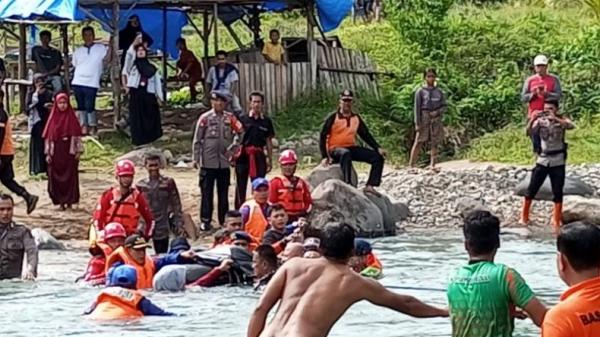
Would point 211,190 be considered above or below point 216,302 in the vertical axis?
above

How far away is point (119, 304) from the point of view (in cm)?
1155

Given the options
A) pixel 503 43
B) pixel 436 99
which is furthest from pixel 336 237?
pixel 503 43

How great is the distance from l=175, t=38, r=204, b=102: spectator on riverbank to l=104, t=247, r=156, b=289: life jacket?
41.2 ft

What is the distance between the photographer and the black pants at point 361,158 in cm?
1809

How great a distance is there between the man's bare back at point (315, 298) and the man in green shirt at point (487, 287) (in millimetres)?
614

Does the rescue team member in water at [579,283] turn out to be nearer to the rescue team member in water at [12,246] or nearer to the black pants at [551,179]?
the rescue team member in water at [12,246]

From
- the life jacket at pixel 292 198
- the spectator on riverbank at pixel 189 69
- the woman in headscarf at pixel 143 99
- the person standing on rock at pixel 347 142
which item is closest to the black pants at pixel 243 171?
the person standing on rock at pixel 347 142

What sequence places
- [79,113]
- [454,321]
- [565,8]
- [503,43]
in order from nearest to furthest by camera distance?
[454,321] → [79,113] → [503,43] → [565,8]

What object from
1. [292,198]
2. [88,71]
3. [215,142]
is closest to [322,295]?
[292,198]

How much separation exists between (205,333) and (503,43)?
16550mm

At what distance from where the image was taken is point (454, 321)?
6.58m

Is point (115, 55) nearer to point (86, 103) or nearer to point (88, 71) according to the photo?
point (88, 71)

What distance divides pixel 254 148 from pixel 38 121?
3.47 m

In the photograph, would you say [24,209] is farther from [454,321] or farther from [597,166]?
[454,321]
